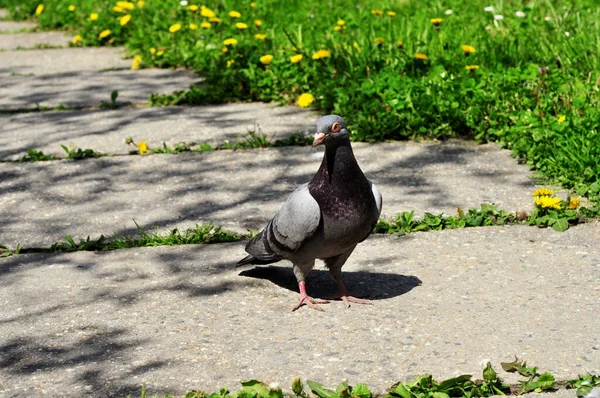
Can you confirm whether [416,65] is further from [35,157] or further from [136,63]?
[136,63]

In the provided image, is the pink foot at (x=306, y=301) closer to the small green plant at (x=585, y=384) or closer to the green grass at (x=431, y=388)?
the green grass at (x=431, y=388)

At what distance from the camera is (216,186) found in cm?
545

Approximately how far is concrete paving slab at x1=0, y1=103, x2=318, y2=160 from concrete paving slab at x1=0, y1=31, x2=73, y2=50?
3214 millimetres

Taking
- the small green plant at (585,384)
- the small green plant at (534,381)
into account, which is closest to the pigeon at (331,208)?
the small green plant at (534,381)

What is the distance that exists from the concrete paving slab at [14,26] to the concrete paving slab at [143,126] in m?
4.54

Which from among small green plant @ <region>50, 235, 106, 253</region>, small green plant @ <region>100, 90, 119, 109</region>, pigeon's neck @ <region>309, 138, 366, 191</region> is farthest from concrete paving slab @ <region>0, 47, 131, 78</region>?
pigeon's neck @ <region>309, 138, 366, 191</region>

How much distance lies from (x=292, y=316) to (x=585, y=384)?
1236 millimetres

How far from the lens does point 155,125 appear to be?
669cm

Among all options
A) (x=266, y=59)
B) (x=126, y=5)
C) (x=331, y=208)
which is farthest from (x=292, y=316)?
(x=126, y=5)

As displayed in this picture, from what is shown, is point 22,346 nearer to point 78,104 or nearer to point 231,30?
point 78,104

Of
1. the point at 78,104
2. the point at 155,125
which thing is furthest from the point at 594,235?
the point at 78,104

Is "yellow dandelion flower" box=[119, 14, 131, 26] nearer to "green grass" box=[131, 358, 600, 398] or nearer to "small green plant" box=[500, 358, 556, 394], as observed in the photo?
"green grass" box=[131, 358, 600, 398]

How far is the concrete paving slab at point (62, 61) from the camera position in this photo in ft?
29.0

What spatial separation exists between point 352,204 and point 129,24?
6.52 metres
